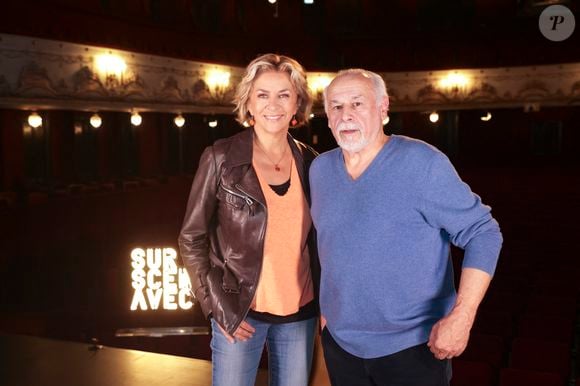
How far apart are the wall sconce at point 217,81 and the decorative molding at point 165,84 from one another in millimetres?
63

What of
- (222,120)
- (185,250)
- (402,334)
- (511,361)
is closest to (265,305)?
(185,250)

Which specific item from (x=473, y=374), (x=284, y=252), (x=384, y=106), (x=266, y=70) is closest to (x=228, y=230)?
(x=284, y=252)

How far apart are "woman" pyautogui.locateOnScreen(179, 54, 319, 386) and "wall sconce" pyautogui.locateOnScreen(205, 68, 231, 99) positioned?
596 inches

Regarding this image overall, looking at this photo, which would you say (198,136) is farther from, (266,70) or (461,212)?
(461,212)

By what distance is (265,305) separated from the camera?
6.93ft

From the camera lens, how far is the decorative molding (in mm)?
11914

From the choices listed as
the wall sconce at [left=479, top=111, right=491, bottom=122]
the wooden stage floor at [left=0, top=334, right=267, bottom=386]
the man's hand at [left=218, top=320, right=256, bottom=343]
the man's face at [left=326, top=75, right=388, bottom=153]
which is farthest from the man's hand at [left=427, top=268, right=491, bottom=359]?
the wall sconce at [left=479, top=111, right=491, bottom=122]

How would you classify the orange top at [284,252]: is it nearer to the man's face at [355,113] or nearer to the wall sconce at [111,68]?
the man's face at [355,113]

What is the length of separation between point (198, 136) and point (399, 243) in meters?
16.8

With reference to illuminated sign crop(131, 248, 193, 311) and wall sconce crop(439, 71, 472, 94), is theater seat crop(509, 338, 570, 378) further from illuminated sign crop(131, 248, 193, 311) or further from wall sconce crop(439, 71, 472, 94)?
wall sconce crop(439, 71, 472, 94)

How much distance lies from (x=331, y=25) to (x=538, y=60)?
23.0 ft

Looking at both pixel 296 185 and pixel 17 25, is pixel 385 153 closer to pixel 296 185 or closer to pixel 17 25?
pixel 296 185

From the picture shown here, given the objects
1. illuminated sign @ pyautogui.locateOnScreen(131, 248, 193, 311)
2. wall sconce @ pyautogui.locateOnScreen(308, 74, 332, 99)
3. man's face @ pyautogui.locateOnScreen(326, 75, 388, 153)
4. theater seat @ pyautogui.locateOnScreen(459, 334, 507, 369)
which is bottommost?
theater seat @ pyautogui.locateOnScreen(459, 334, 507, 369)

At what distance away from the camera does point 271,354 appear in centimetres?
221
